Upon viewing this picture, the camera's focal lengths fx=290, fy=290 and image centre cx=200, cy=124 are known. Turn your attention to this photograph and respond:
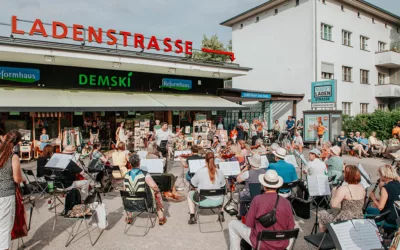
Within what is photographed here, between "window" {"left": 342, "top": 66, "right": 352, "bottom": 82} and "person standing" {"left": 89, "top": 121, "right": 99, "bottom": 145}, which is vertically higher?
"window" {"left": 342, "top": 66, "right": 352, "bottom": 82}

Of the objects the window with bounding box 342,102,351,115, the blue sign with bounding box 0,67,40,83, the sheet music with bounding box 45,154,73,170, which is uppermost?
the blue sign with bounding box 0,67,40,83

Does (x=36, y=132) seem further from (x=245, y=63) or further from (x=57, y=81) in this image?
(x=245, y=63)

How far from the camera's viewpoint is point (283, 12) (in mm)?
22641

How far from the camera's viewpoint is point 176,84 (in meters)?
16.8

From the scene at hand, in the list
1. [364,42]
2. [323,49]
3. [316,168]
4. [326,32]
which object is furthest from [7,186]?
[364,42]

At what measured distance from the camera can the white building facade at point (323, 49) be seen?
21141 millimetres

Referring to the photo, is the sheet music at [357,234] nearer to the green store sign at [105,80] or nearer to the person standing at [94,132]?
the person standing at [94,132]

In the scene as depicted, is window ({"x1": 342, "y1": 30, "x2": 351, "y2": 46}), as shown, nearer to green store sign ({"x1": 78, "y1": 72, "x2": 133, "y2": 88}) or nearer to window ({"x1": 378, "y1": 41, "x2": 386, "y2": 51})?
window ({"x1": 378, "y1": 41, "x2": 386, "y2": 51})

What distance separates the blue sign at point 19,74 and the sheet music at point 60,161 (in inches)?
334

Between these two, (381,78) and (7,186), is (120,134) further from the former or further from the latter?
(381,78)

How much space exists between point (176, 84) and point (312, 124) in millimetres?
8269

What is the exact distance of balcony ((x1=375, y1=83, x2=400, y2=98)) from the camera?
2536 cm

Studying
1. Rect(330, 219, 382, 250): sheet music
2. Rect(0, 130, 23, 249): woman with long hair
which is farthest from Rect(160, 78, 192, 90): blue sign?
Rect(330, 219, 382, 250): sheet music

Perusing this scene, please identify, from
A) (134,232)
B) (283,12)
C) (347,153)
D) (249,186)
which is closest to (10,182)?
(134,232)
